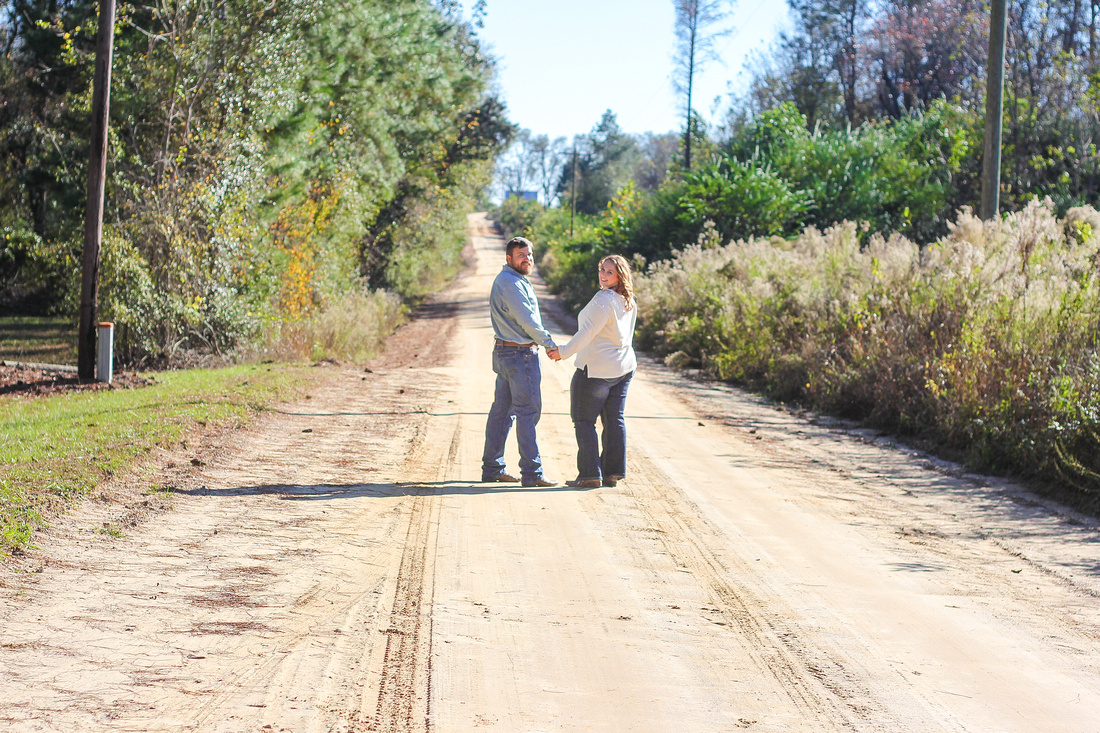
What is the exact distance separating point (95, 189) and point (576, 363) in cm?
964

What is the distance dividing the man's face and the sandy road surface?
77.0 inches

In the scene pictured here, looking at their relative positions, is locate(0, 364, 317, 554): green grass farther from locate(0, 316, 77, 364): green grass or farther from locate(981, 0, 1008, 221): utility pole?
locate(981, 0, 1008, 221): utility pole

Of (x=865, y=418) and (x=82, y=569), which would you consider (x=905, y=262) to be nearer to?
(x=865, y=418)

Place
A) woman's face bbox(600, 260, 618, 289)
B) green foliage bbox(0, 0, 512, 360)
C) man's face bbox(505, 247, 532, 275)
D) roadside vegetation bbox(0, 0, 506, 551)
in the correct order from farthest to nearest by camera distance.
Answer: green foliage bbox(0, 0, 512, 360) → roadside vegetation bbox(0, 0, 506, 551) → woman's face bbox(600, 260, 618, 289) → man's face bbox(505, 247, 532, 275)

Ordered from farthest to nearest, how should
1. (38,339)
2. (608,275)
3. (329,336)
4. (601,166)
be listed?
(601,166), (38,339), (329,336), (608,275)

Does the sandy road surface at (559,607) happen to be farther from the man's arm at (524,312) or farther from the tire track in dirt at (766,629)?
the man's arm at (524,312)

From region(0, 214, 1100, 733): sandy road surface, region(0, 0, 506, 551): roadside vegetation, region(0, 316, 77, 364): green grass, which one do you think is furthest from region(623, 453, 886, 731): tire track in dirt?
region(0, 316, 77, 364): green grass

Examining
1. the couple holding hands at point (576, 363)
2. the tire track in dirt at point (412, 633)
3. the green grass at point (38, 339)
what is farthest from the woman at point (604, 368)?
Answer: the green grass at point (38, 339)

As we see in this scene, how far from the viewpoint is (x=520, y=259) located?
27.7ft

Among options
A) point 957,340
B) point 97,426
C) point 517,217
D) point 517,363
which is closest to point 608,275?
point 517,363

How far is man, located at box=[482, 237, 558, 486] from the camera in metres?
8.45

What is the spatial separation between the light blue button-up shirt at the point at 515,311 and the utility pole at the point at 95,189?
8.99 m

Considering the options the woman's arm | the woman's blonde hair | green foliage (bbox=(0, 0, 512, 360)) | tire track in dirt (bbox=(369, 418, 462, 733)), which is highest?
green foliage (bbox=(0, 0, 512, 360))

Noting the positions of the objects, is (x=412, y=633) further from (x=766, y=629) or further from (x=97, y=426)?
(x=97, y=426)
